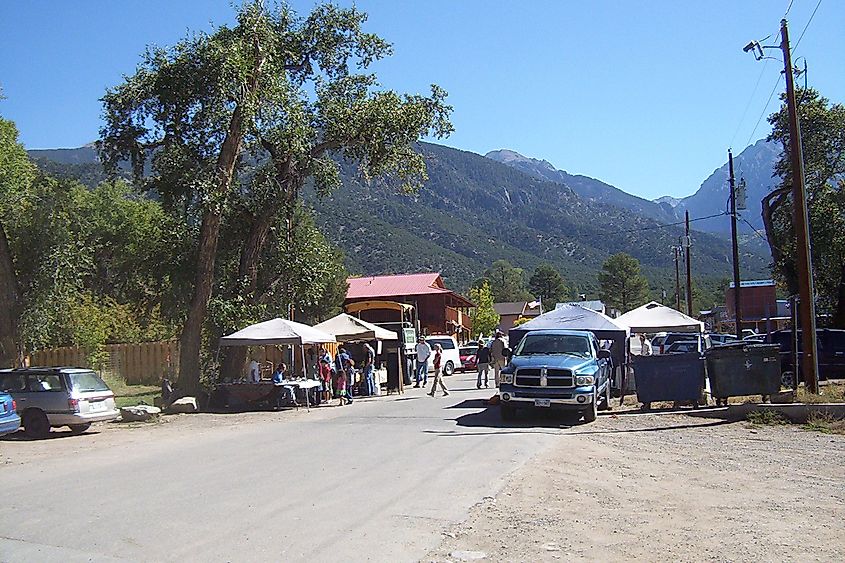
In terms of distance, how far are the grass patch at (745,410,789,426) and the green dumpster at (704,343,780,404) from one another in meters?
1.37

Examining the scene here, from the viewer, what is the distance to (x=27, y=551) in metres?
7.66

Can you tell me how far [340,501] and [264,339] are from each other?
14.2 metres

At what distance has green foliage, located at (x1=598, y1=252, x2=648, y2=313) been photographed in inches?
4178

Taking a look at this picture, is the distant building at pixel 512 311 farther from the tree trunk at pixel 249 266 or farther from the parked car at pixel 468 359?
the tree trunk at pixel 249 266

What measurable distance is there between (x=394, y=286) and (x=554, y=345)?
170ft

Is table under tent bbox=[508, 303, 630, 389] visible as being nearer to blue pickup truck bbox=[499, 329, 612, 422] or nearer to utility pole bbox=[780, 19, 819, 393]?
blue pickup truck bbox=[499, 329, 612, 422]

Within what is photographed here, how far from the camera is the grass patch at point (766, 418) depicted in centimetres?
1641

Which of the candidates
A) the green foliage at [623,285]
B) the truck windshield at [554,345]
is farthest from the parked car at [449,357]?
the green foliage at [623,285]

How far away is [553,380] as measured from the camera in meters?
17.2

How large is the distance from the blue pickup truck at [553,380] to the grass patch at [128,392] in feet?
43.9

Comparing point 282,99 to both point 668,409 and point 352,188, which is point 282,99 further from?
point 352,188

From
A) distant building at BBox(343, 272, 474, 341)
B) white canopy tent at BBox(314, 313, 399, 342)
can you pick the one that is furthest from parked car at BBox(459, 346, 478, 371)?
white canopy tent at BBox(314, 313, 399, 342)

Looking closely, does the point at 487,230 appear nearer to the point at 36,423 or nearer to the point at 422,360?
the point at 422,360

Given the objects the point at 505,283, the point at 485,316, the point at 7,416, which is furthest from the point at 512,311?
the point at 7,416
